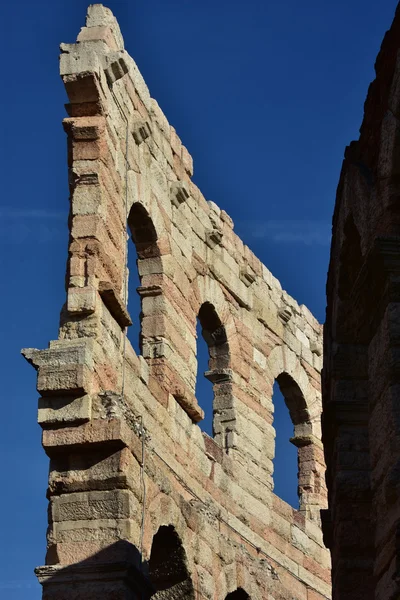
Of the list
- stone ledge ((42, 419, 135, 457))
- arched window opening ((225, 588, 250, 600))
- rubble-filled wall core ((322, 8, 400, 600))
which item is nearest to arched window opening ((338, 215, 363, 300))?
rubble-filled wall core ((322, 8, 400, 600))

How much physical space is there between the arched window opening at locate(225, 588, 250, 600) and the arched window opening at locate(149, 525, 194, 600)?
1.61 metres

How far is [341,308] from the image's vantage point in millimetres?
8484

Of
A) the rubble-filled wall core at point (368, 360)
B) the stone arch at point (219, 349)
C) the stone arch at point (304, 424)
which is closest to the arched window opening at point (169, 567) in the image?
the stone arch at point (219, 349)

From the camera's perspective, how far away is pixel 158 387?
12.3 meters

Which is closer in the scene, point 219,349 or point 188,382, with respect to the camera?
point 188,382

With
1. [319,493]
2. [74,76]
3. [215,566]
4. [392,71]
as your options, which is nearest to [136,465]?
[215,566]

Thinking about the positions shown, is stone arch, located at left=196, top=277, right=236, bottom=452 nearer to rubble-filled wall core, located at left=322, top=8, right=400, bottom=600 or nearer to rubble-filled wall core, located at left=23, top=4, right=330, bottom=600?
rubble-filled wall core, located at left=23, top=4, right=330, bottom=600

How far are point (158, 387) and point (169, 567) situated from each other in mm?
1766

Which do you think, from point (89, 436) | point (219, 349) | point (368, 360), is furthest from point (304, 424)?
point (368, 360)

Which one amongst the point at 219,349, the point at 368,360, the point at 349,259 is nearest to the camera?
the point at 368,360

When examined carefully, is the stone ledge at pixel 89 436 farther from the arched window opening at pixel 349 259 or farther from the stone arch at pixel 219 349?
the stone arch at pixel 219 349

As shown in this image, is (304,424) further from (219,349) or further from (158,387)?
(158,387)

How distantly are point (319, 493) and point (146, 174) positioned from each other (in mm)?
5513

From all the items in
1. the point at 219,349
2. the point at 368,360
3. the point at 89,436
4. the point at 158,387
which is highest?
the point at 219,349
